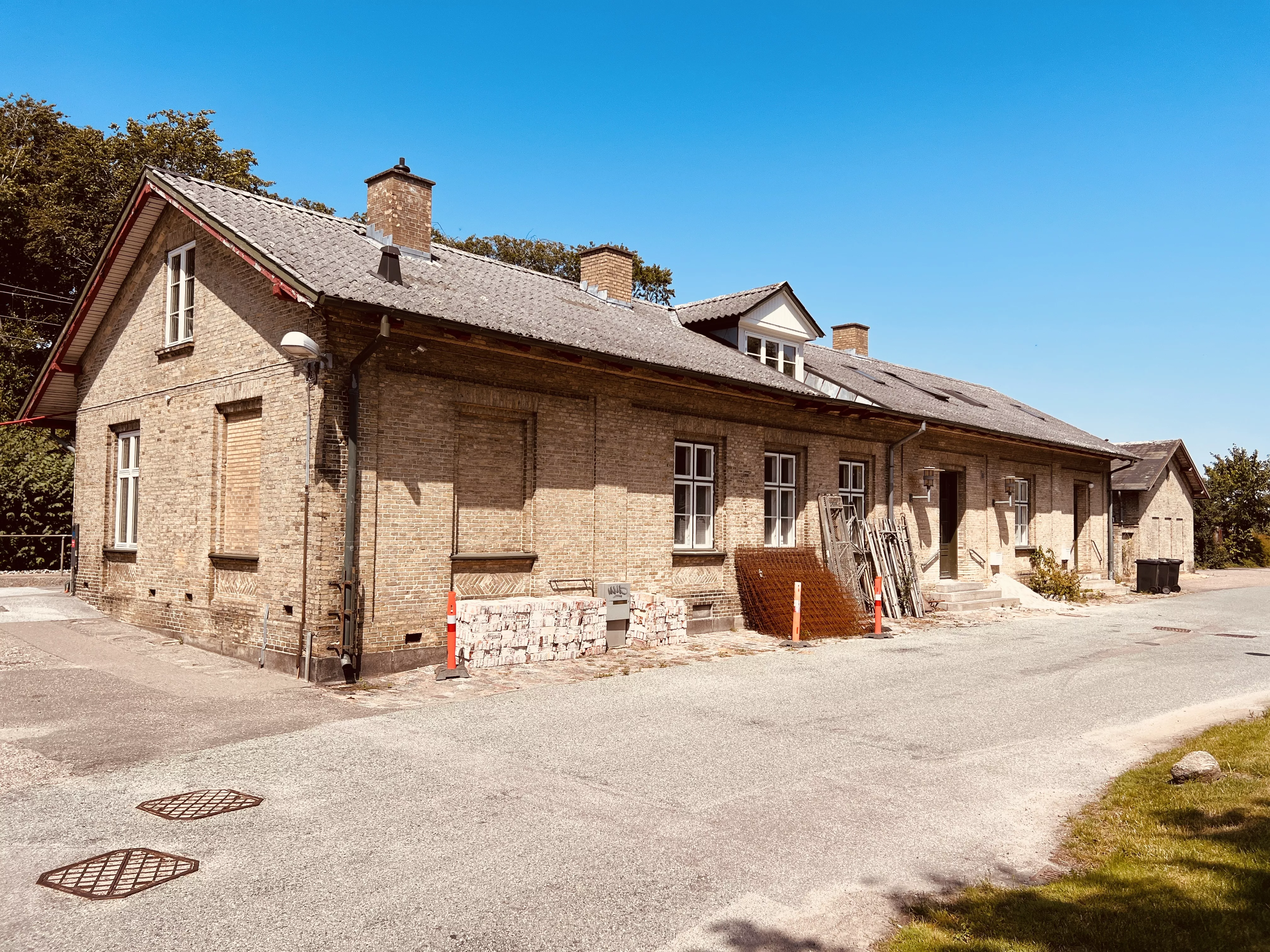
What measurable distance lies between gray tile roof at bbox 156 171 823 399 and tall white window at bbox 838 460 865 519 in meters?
2.22

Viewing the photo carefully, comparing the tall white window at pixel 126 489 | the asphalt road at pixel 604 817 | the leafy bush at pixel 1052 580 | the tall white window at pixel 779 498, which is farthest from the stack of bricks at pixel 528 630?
the leafy bush at pixel 1052 580

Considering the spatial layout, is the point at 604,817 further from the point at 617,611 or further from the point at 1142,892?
the point at 617,611

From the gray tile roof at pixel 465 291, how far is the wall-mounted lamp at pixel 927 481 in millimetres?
4462

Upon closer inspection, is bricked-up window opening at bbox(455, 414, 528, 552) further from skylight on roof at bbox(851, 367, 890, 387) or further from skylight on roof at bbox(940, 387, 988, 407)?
skylight on roof at bbox(940, 387, 988, 407)

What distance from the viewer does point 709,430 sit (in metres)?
15.9

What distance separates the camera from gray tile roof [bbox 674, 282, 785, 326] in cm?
1872

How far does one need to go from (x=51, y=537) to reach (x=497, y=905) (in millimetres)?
23828

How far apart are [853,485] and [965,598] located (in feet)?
13.3

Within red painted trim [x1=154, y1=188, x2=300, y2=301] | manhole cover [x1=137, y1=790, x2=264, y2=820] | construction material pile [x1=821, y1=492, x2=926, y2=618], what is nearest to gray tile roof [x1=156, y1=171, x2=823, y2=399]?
red painted trim [x1=154, y1=188, x2=300, y2=301]

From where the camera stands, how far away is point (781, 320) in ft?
63.3

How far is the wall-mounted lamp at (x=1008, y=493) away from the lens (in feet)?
77.3

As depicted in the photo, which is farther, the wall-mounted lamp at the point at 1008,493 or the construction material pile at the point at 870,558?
the wall-mounted lamp at the point at 1008,493

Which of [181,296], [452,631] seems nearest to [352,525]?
[452,631]

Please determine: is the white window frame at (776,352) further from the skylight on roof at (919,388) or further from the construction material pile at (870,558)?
the skylight on roof at (919,388)
